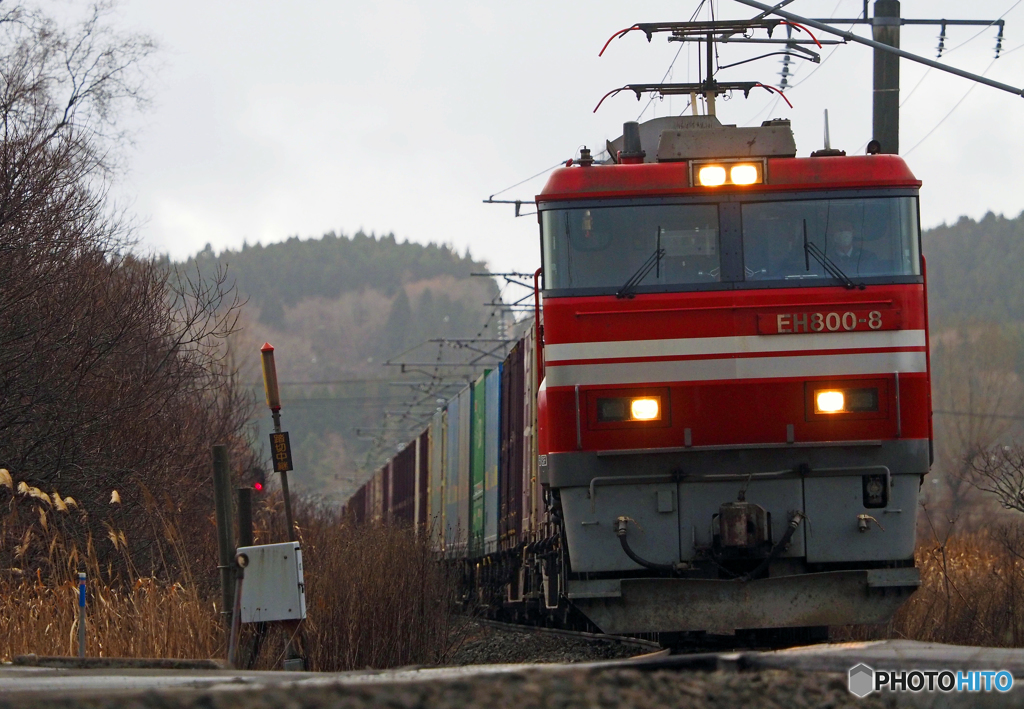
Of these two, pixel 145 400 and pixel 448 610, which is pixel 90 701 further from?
pixel 145 400

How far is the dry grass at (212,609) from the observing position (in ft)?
25.5

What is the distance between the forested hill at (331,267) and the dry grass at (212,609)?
175031mm

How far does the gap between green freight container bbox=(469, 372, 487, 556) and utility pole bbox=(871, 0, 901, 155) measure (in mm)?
6319

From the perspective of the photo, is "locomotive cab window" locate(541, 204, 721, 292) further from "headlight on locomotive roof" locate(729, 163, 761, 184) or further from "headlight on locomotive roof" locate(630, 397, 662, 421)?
"headlight on locomotive roof" locate(630, 397, 662, 421)

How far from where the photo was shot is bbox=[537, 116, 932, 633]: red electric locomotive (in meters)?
8.11

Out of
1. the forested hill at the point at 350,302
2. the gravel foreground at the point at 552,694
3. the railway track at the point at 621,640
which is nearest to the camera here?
the gravel foreground at the point at 552,694

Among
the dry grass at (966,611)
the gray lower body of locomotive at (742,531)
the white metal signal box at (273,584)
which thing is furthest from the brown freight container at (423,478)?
the white metal signal box at (273,584)

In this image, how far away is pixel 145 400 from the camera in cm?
1444

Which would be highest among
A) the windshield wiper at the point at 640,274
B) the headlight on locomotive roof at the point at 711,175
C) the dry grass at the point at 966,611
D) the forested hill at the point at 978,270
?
the forested hill at the point at 978,270

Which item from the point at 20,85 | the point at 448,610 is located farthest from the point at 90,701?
the point at 20,85

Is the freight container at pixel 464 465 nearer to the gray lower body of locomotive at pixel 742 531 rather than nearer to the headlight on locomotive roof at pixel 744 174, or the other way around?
the gray lower body of locomotive at pixel 742 531

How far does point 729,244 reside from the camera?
334 inches

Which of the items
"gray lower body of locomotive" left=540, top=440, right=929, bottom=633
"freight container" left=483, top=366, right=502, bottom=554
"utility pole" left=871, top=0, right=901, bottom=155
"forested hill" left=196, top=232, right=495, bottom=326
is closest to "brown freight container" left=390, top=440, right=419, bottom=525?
"freight container" left=483, top=366, right=502, bottom=554

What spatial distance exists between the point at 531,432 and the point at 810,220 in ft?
15.3
